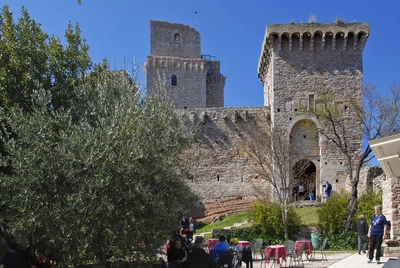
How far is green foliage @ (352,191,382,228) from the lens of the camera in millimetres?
18922

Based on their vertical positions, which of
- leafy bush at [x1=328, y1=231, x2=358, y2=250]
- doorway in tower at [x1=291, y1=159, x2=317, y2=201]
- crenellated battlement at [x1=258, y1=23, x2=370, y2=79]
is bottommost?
leafy bush at [x1=328, y1=231, x2=358, y2=250]

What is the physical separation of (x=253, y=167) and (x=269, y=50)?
722 cm

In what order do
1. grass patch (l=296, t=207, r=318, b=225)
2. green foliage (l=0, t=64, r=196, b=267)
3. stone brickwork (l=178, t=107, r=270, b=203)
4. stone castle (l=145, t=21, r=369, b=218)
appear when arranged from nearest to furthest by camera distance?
green foliage (l=0, t=64, r=196, b=267) < grass patch (l=296, t=207, r=318, b=225) < stone castle (l=145, t=21, r=369, b=218) < stone brickwork (l=178, t=107, r=270, b=203)

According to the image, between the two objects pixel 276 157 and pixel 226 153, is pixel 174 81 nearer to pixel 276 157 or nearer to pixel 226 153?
pixel 226 153

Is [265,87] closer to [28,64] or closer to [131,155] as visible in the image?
[28,64]

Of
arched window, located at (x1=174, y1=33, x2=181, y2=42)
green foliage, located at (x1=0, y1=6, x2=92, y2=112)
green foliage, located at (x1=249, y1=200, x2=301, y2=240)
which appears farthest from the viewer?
arched window, located at (x1=174, y1=33, x2=181, y2=42)

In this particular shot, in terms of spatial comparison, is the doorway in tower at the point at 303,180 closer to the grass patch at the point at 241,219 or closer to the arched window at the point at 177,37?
the grass patch at the point at 241,219

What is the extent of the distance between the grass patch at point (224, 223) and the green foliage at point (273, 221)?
4.03 metres

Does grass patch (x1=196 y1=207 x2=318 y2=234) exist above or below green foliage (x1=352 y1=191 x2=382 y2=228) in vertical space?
below

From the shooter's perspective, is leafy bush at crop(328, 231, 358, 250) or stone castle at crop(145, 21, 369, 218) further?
→ stone castle at crop(145, 21, 369, 218)

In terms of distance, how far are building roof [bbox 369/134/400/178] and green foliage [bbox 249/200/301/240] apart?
424 inches

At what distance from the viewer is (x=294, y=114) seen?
2752 centimetres

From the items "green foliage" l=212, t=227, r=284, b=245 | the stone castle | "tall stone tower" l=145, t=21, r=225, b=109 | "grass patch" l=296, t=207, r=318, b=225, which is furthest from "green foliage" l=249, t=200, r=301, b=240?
"tall stone tower" l=145, t=21, r=225, b=109

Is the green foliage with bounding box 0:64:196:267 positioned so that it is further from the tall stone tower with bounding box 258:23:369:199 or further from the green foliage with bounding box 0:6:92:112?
the tall stone tower with bounding box 258:23:369:199
